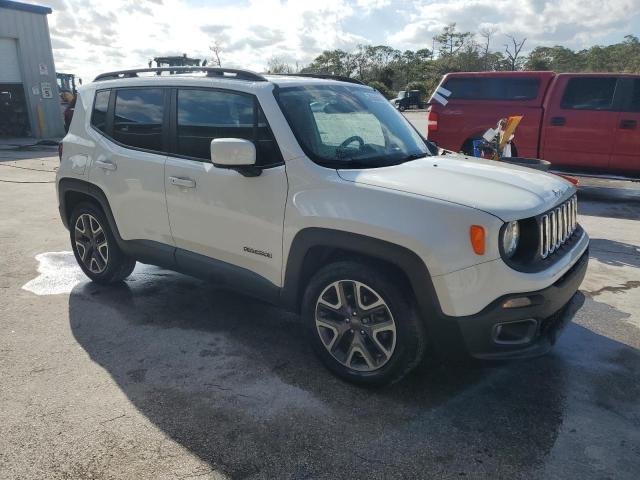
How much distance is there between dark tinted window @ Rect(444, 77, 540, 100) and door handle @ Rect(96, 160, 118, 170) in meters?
6.78

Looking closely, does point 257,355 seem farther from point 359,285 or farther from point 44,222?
point 44,222

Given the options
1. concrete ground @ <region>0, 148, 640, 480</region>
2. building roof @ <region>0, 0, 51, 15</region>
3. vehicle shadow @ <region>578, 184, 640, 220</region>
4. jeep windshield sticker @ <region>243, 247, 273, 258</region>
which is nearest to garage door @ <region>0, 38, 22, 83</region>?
building roof @ <region>0, 0, 51, 15</region>

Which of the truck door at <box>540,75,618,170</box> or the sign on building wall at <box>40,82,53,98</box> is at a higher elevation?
the sign on building wall at <box>40,82,53,98</box>

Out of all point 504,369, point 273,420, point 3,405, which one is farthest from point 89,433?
point 504,369

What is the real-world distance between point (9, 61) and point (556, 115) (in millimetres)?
18325

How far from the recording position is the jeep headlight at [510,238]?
8.44 feet

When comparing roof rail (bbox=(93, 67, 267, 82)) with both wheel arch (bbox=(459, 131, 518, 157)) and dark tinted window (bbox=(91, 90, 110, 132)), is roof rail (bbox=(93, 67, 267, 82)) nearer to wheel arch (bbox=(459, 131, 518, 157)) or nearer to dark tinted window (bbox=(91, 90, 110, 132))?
dark tinted window (bbox=(91, 90, 110, 132))

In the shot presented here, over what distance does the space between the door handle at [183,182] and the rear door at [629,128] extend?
7451mm

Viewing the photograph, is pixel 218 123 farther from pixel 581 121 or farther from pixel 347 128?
pixel 581 121

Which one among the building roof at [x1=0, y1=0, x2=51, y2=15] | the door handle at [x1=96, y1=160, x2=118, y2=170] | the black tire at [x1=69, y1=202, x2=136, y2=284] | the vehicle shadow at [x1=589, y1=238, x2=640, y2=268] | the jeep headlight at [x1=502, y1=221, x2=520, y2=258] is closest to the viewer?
the jeep headlight at [x1=502, y1=221, x2=520, y2=258]

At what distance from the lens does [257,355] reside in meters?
3.48

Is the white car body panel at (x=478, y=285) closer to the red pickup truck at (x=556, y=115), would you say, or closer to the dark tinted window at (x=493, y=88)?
the red pickup truck at (x=556, y=115)

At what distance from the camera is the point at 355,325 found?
9.84 feet

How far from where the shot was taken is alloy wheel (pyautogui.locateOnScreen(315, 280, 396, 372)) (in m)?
2.90
